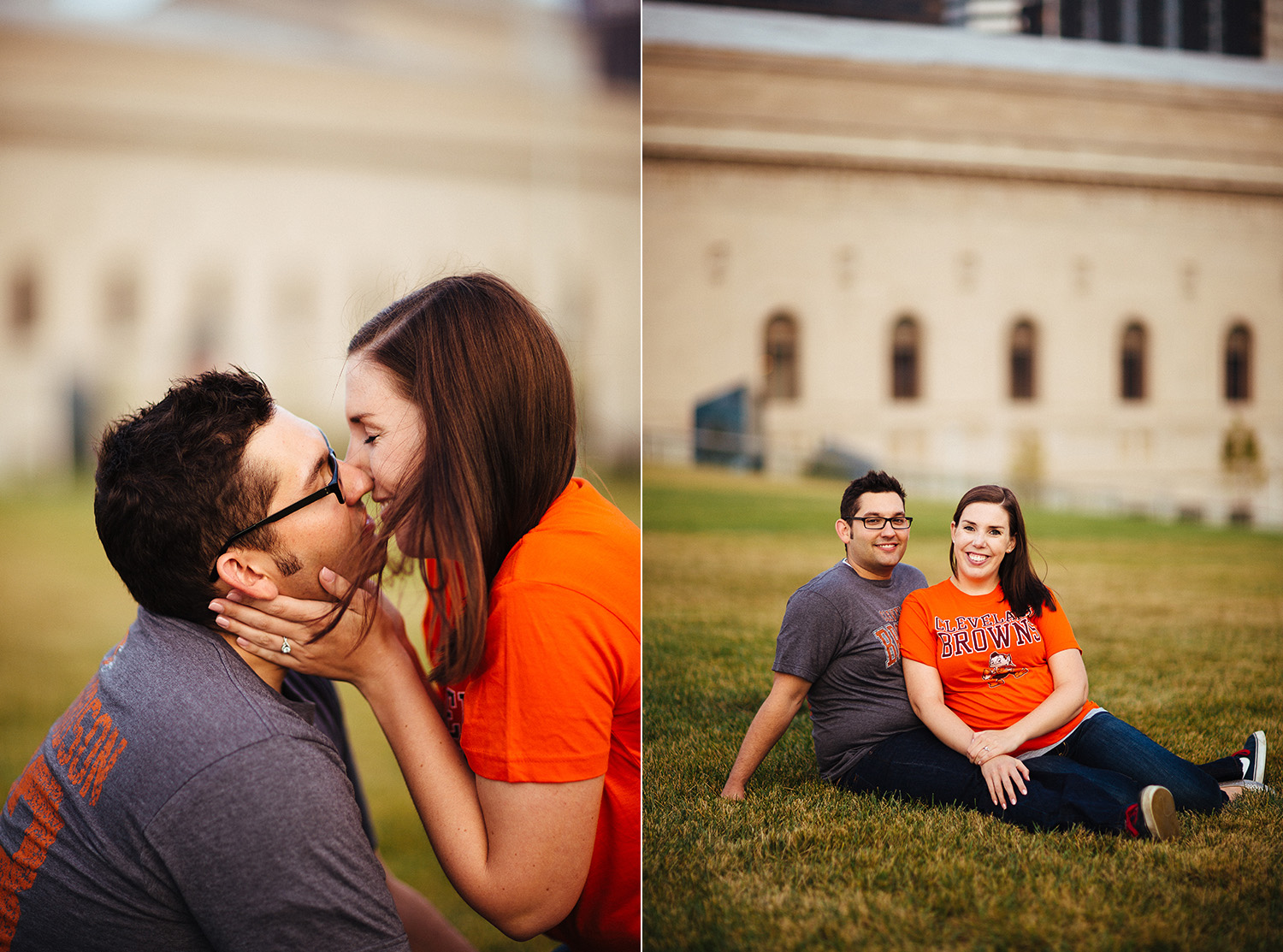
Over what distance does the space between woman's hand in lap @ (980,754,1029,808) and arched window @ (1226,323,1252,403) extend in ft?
3.55

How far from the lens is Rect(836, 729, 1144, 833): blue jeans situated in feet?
4.66

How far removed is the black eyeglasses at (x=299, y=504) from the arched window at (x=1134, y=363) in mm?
1817

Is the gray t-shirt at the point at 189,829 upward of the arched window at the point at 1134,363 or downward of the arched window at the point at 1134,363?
downward

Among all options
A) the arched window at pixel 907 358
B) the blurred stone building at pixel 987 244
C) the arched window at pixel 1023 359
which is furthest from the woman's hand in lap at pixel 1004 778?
the arched window at pixel 907 358

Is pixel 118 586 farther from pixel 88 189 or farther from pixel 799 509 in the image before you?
pixel 88 189

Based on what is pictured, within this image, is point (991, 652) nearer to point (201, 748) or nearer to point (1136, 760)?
point (1136, 760)

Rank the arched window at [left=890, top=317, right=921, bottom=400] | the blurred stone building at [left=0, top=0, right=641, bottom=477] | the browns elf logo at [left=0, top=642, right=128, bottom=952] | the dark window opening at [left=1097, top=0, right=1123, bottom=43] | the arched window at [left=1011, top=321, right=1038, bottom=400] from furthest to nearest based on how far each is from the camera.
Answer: the blurred stone building at [left=0, top=0, right=641, bottom=477] < the arched window at [left=890, top=317, right=921, bottom=400] < the arched window at [left=1011, top=321, right=1038, bottom=400] < the dark window opening at [left=1097, top=0, right=1123, bottom=43] < the browns elf logo at [left=0, top=642, right=128, bottom=952]

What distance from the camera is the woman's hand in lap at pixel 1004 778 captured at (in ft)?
4.81

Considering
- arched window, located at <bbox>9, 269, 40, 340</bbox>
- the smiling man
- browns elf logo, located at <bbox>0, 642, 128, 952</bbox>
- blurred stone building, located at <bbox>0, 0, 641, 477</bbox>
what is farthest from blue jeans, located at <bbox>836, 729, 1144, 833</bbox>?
arched window, located at <bbox>9, 269, 40, 340</bbox>

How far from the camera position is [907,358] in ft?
15.1

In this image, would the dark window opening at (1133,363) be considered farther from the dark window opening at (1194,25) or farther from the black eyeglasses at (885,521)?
the black eyeglasses at (885,521)

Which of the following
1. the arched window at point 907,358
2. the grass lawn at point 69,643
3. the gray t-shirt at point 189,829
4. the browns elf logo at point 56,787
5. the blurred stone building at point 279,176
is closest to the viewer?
the gray t-shirt at point 189,829

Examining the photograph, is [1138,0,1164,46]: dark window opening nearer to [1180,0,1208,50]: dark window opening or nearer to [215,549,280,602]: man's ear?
[1180,0,1208,50]: dark window opening

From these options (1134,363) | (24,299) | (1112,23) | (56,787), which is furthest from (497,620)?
(24,299)
